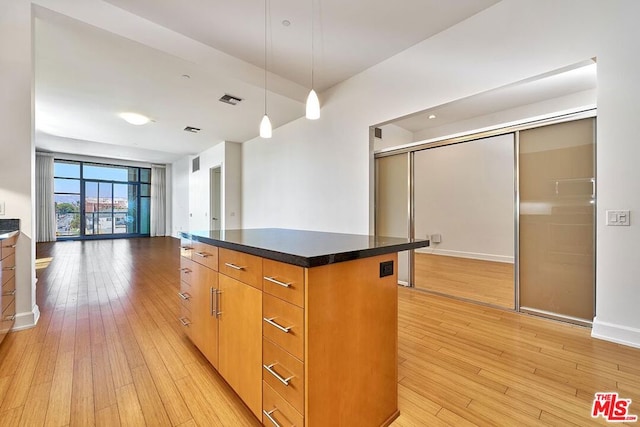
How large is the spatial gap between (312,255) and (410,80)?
Answer: 10.7 ft

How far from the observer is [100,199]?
32.2ft

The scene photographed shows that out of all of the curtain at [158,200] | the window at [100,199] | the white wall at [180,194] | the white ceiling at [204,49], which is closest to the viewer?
the white ceiling at [204,49]

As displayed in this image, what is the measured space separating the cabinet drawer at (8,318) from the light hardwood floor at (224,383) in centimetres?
12

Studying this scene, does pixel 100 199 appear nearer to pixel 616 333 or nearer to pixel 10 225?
pixel 10 225

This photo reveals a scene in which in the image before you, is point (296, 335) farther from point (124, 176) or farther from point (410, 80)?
point (124, 176)

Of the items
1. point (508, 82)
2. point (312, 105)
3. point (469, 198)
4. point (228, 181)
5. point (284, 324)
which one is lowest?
point (284, 324)

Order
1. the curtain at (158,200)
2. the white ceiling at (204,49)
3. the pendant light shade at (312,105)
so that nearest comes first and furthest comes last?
the pendant light shade at (312,105), the white ceiling at (204,49), the curtain at (158,200)

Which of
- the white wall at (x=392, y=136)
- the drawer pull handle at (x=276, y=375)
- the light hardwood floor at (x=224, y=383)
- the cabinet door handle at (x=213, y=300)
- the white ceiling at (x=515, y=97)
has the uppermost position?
the white ceiling at (x=515, y=97)

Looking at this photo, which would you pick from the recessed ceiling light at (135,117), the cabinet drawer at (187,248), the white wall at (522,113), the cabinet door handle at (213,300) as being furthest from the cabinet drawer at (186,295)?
the recessed ceiling light at (135,117)

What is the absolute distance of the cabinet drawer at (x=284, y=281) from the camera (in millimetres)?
1088

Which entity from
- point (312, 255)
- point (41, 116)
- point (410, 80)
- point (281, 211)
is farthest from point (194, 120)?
point (312, 255)

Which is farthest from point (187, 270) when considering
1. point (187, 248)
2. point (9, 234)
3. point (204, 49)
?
point (204, 49)

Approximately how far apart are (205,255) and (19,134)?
228 cm

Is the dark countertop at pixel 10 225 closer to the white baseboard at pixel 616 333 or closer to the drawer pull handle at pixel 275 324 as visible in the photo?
the drawer pull handle at pixel 275 324
